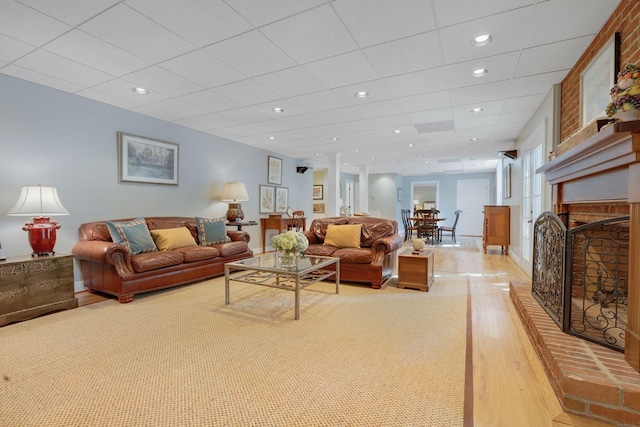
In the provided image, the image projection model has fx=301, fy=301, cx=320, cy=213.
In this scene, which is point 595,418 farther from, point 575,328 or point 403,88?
point 403,88

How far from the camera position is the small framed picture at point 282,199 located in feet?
23.2

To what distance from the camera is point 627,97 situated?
152cm

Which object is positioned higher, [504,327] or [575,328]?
[575,328]

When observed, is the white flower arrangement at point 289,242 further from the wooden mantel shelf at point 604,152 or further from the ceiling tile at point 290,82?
the wooden mantel shelf at point 604,152

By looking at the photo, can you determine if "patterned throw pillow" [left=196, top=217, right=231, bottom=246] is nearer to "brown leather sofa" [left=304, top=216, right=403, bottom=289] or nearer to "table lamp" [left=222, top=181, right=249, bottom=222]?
"table lamp" [left=222, top=181, right=249, bottom=222]

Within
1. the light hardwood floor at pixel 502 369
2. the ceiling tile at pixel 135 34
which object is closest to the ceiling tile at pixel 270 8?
the ceiling tile at pixel 135 34

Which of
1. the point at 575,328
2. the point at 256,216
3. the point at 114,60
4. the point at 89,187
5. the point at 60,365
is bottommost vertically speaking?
the point at 60,365

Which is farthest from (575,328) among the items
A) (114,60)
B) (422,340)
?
(114,60)

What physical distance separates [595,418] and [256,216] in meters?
5.79

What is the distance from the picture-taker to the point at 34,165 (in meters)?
3.29

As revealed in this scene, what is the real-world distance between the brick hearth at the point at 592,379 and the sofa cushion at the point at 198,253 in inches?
144

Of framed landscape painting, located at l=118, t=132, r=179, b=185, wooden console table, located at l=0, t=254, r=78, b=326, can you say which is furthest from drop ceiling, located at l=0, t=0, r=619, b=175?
wooden console table, located at l=0, t=254, r=78, b=326

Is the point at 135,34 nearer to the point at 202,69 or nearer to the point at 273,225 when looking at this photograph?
the point at 202,69

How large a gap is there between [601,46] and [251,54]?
2.79 m
